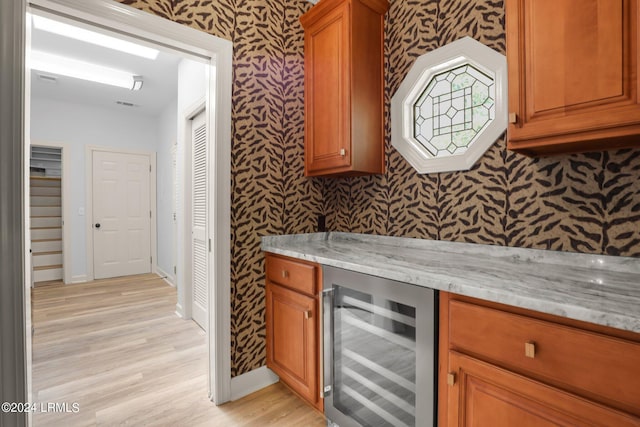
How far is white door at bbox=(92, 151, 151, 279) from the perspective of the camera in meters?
5.13

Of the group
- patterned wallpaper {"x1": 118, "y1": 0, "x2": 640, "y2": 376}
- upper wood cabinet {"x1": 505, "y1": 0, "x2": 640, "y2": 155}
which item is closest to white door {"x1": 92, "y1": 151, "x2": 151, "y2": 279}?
patterned wallpaper {"x1": 118, "y1": 0, "x2": 640, "y2": 376}

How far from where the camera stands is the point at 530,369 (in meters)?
0.92

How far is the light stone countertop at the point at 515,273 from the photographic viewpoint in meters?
0.83

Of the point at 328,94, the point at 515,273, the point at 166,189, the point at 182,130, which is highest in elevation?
the point at 182,130

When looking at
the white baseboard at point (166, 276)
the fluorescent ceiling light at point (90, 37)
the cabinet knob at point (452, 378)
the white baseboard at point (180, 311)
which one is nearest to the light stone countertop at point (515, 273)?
the cabinet knob at point (452, 378)

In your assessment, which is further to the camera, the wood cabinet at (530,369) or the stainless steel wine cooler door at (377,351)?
the stainless steel wine cooler door at (377,351)

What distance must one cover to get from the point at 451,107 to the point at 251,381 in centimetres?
217

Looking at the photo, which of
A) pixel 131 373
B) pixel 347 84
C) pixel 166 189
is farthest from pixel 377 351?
pixel 166 189

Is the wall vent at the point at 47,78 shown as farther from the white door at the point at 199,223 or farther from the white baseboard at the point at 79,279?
the white baseboard at the point at 79,279

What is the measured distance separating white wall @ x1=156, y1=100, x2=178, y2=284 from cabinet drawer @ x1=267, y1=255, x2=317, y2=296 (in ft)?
10.8

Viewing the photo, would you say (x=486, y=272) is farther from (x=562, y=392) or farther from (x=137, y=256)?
(x=137, y=256)

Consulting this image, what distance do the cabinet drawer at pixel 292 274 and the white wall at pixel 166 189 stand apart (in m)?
3.29

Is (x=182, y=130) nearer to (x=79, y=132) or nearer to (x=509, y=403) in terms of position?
(x=79, y=132)

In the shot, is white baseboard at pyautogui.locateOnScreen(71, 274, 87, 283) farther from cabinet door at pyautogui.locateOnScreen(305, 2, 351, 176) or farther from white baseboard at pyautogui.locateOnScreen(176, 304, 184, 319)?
cabinet door at pyautogui.locateOnScreen(305, 2, 351, 176)
